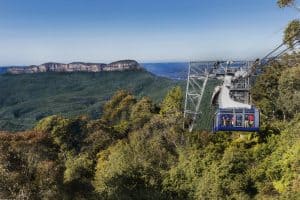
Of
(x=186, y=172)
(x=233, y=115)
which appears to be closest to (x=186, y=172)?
(x=186, y=172)

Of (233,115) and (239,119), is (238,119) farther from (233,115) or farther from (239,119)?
(233,115)

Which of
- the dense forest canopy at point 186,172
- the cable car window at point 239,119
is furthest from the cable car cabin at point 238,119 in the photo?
the dense forest canopy at point 186,172

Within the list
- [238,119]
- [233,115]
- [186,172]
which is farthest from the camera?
[186,172]

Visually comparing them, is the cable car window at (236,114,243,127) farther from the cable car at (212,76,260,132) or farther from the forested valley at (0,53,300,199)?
the forested valley at (0,53,300,199)

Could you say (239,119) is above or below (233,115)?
below

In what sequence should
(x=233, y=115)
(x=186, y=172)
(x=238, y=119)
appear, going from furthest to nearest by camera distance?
(x=186, y=172) < (x=233, y=115) < (x=238, y=119)

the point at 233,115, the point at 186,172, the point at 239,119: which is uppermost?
the point at 233,115

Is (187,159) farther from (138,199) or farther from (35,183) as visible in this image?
(35,183)

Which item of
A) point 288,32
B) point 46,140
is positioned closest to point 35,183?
point 46,140
